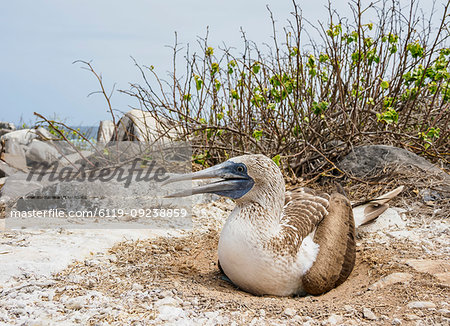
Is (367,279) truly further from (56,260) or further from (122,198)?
(122,198)

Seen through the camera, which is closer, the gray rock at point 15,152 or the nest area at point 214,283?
the nest area at point 214,283

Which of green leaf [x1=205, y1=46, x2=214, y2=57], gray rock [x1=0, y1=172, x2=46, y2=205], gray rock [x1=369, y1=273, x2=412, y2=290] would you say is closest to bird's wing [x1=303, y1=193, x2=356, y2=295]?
gray rock [x1=369, y1=273, x2=412, y2=290]

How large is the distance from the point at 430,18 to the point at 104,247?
588cm

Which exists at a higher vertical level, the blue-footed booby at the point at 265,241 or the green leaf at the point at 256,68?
the green leaf at the point at 256,68

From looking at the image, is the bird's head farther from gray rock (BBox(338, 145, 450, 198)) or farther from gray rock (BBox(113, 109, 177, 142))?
gray rock (BBox(338, 145, 450, 198))

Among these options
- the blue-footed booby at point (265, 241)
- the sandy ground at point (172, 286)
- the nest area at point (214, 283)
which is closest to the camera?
the sandy ground at point (172, 286)

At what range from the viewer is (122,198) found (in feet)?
18.1

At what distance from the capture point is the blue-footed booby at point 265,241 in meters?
3.20

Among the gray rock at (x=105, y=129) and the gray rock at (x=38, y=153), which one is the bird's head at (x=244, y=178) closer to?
the gray rock at (x=38, y=153)

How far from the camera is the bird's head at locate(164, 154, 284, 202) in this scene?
3.29 metres

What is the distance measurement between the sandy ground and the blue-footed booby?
0.12 m

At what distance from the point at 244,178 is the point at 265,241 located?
473 mm

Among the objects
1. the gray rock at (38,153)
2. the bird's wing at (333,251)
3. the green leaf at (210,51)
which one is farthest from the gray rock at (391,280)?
the gray rock at (38,153)

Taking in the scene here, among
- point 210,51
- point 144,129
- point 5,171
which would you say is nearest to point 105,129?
point 5,171
